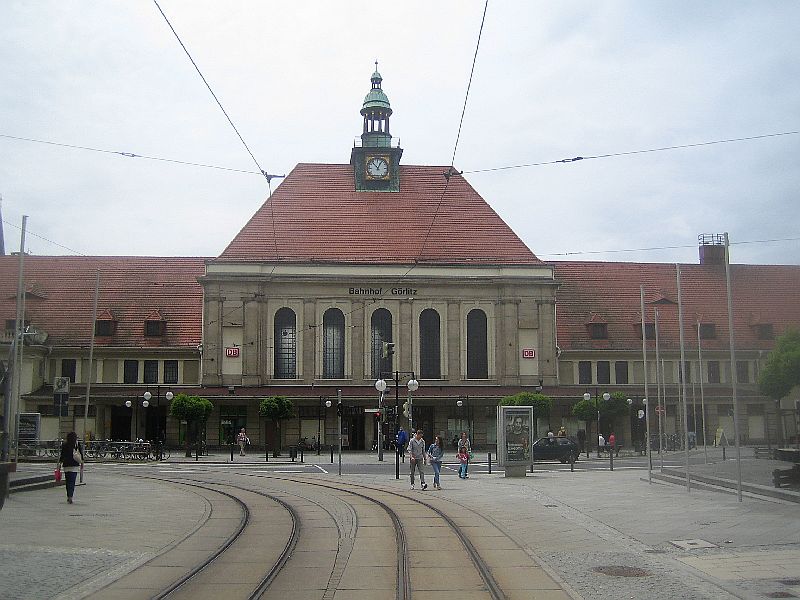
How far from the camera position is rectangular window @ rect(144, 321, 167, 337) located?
200ft

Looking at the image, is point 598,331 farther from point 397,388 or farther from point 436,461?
Result: point 436,461

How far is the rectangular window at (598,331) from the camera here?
63062 mm

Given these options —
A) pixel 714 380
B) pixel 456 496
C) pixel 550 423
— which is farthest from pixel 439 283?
pixel 456 496

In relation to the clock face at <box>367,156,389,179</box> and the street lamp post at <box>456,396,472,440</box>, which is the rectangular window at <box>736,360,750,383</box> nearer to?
the street lamp post at <box>456,396,472,440</box>

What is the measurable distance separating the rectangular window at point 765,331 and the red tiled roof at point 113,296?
1384 inches

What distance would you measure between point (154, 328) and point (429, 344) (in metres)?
18.6

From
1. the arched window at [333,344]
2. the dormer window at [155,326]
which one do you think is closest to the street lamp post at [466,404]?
the arched window at [333,344]

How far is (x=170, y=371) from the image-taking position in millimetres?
60188

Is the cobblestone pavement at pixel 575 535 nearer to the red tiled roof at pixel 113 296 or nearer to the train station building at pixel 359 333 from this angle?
the train station building at pixel 359 333

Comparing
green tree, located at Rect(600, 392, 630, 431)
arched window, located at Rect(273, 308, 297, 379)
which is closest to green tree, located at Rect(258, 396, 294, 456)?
arched window, located at Rect(273, 308, 297, 379)

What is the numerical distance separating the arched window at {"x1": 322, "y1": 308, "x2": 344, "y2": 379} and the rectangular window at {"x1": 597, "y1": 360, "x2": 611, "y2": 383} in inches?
701

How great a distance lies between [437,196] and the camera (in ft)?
211

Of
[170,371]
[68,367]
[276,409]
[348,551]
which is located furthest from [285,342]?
[348,551]

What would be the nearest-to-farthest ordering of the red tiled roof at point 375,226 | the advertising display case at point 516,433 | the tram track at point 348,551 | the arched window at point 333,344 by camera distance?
the tram track at point 348,551
the advertising display case at point 516,433
the arched window at point 333,344
the red tiled roof at point 375,226
